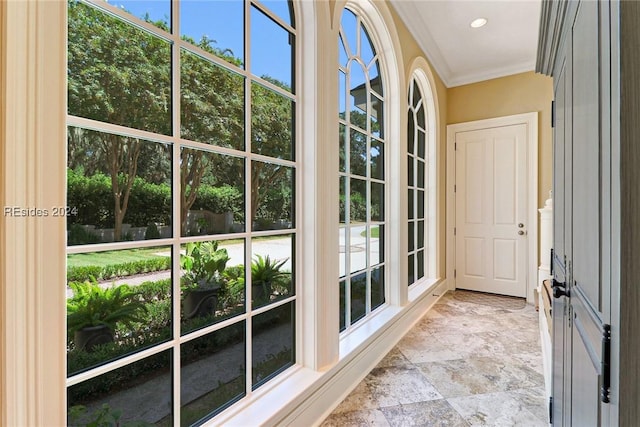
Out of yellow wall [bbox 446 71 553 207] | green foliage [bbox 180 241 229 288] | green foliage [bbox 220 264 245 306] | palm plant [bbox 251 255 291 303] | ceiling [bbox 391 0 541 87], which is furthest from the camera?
yellow wall [bbox 446 71 553 207]

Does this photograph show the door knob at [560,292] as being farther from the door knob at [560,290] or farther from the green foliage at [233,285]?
the green foliage at [233,285]

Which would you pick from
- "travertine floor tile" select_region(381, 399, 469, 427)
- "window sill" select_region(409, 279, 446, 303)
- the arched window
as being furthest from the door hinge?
the arched window

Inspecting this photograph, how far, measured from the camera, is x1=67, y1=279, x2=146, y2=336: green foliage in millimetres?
923

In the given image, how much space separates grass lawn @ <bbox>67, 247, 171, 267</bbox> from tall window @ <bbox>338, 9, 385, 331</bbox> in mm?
1356

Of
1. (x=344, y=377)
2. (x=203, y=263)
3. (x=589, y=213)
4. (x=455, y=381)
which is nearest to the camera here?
(x=589, y=213)

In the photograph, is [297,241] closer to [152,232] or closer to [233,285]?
[233,285]

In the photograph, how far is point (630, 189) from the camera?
1.43ft

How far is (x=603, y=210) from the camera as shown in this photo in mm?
537

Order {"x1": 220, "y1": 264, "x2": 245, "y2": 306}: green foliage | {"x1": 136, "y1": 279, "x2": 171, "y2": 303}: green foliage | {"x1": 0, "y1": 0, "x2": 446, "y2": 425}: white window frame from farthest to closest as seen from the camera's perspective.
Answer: {"x1": 220, "y1": 264, "x2": 245, "y2": 306}: green foliage, {"x1": 136, "y1": 279, "x2": 171, "y2": 303}: green foliage, {"x1": 0, "y1": 0, "x2": 446, "y2": 425}: white window frame

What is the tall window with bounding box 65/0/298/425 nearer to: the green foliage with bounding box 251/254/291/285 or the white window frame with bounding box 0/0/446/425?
the green foliage with bounding box 251/254/291/285

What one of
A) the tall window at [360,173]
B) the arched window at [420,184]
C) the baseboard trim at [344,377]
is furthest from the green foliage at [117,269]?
the arched window at [420,184]

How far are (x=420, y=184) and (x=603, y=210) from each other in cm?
331

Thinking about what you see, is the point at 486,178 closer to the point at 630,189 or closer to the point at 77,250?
the point at 630,189

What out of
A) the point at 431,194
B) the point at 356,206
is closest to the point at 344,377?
the point at 356,206
